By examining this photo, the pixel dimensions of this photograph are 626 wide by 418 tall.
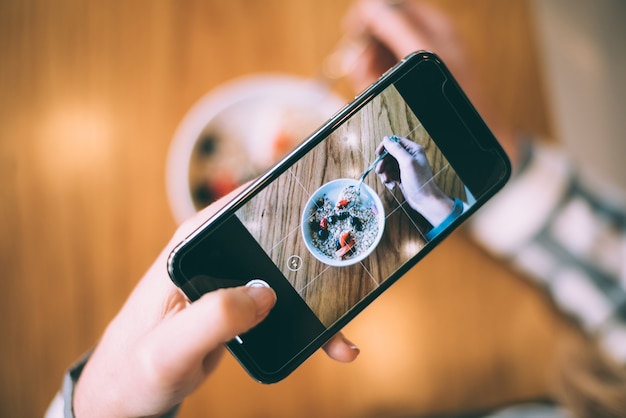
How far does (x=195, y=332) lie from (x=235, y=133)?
11.9 inches

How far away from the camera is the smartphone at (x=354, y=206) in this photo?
1.03 feet

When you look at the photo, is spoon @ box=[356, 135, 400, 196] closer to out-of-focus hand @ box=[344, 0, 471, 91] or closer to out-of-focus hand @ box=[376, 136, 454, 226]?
out-of-focus hand @ box=[376, 136, 454, 226]

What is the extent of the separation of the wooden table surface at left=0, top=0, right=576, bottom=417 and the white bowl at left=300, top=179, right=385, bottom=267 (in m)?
0.23

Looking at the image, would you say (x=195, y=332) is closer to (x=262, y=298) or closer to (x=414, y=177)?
(x=262, y=298)

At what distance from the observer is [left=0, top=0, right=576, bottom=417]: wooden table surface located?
50cm

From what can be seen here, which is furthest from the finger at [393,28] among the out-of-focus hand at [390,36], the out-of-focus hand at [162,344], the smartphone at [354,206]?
the out-of-focus hand at [162,344]

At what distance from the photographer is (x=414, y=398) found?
1.74 ft

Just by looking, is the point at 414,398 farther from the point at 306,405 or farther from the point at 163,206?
the point at 163,206

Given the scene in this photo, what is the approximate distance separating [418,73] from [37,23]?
0.49m

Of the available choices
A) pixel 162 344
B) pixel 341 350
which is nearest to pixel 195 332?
pixel 162 344

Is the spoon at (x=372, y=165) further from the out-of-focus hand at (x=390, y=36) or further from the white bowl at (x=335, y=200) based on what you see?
the out-of-focus hand at (x=390, y=36)

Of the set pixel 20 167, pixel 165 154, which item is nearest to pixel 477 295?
pixel 165 154

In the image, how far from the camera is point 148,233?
505 mm

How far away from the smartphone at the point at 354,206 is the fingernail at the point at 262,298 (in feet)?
0.07
